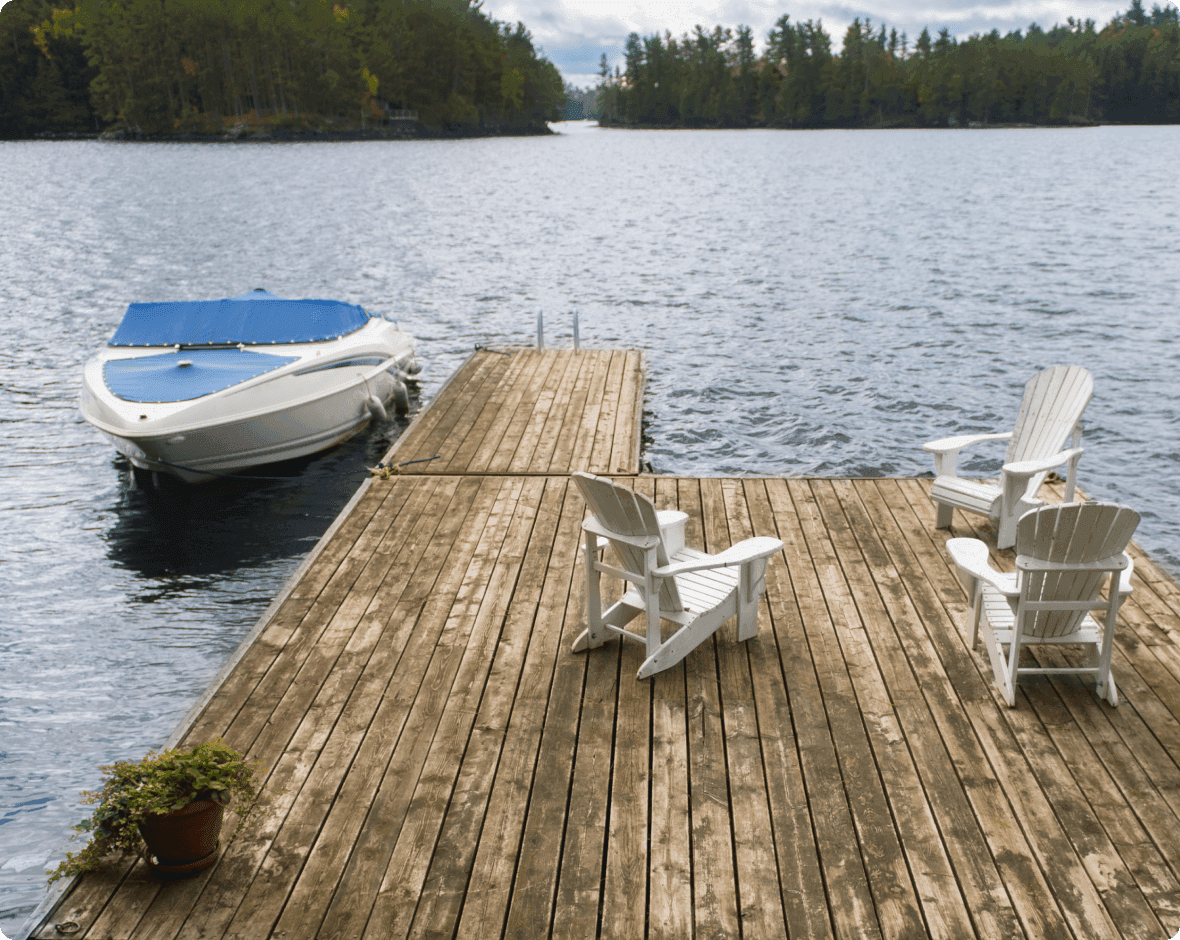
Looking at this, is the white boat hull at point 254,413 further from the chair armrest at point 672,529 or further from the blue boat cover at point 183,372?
the chair armrest at point 672,529

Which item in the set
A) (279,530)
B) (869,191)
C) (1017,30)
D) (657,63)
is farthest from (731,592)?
(1017,30)

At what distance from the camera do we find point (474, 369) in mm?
11109

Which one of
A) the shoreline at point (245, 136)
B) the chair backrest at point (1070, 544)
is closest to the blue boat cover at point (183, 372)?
the chair backrest at point (1070, 544)

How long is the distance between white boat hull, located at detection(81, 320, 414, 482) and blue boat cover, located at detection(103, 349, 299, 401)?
0.35ft

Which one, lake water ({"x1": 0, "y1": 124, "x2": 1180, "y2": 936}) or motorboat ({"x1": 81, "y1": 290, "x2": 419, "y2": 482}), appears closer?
lake water ({"x1": 0, "y1": 124, "x2": 1180, "y2": 936})

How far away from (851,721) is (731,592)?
2.71 feet

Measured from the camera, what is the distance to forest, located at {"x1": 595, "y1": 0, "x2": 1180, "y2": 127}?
106375 millimetres

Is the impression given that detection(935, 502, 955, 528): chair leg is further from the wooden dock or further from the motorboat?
the motorboat

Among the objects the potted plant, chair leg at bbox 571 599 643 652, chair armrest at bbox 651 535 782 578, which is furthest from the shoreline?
the potted plant

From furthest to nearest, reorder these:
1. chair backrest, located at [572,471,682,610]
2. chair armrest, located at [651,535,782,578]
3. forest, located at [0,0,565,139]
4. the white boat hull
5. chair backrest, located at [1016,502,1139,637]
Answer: forest, located at [0,0,565,139]
the white boat hull
chair armrest, located at [651,535,782,578]
chair backrest, located at [572,471,682,610]
chair backrest, located at [1016,502,1139,637]

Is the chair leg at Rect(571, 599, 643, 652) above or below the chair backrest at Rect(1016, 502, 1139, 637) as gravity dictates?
below

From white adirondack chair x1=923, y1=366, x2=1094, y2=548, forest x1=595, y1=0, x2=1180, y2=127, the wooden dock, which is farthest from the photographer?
forest x1=595, y1=0, x2=1180, y2=127

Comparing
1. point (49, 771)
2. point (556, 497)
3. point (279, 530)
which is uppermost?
point (556, 497)

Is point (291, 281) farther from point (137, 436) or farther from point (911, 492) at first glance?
point (911, 492)
